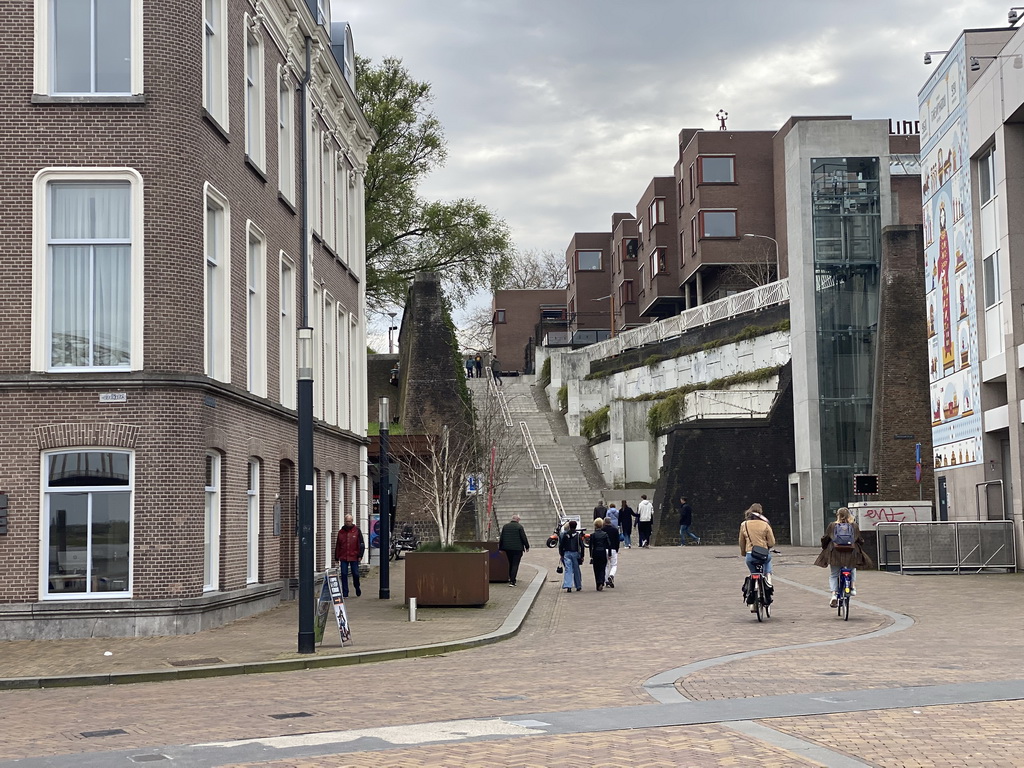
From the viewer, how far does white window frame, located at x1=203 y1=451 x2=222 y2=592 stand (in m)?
20.2

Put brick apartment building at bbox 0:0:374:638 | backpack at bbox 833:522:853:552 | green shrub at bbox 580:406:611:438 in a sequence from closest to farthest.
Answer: brick apartment building at bbox 0:0:374:638
backpack at bbox 833:522:853:552
green shrub at bbox 580:406:611:438

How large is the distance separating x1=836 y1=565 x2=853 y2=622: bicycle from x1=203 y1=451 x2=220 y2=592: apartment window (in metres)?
9.51

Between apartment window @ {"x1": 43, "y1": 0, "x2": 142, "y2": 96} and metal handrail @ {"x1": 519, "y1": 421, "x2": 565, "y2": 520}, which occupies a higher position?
apartment window @ {"x1": 43, "y1": 0, "x2": 142, "y2": 96}

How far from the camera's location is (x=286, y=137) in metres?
26.5

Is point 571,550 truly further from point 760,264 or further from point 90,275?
point 760,264

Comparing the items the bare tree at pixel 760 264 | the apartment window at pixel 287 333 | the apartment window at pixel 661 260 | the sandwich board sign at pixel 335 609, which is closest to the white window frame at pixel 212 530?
the sandwich board sign at pixel 335 609

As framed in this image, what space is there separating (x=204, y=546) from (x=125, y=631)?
1956 millimetres

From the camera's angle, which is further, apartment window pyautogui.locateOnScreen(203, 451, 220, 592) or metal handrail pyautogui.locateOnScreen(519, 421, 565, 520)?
metal handrail pyautogui.locateOnScreen(519, 421, 565, 520)

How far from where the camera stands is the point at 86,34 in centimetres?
1944

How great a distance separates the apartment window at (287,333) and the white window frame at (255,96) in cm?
233

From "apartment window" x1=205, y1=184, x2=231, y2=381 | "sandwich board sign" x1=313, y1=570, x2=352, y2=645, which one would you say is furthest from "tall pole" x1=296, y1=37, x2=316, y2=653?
"apartment window" x1=205, y1=184, x2=231, y2=381

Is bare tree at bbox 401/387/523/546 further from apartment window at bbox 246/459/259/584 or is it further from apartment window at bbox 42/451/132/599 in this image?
apartment window at bbox 42/451/132/599

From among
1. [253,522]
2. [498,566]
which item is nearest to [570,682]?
[253,522]

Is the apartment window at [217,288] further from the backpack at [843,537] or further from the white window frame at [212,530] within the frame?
the backpack at [843,537]
